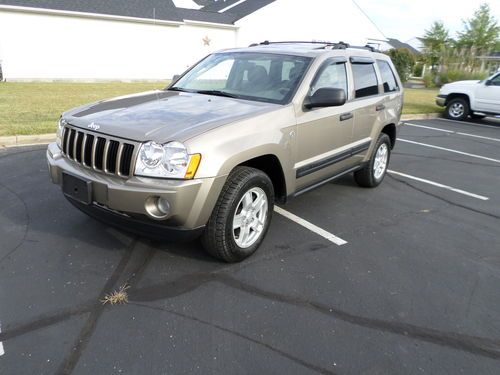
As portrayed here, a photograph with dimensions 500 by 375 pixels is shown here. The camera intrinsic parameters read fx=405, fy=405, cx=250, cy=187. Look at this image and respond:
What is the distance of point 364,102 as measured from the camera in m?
4.86

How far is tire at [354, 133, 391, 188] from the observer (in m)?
5.45

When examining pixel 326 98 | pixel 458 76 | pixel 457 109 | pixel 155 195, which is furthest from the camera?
pixel 458 76

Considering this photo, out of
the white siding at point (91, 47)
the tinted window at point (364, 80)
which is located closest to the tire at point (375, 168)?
the tinted window at point (364, 80)

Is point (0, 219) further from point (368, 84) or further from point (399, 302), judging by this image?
point (368, 84)

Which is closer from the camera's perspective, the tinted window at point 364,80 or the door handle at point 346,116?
the door handle at point 346,116

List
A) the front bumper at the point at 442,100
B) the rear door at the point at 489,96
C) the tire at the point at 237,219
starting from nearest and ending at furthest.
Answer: the tire at the point at 237,219 < the rear door at the point at 489,96 < the front bumper at the point at 442,100

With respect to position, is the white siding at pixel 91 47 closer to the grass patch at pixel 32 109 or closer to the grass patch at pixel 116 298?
the grass patch at pixel 32 109

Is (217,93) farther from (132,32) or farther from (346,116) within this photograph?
(132,32)

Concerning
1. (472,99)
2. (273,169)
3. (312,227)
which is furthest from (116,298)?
(472,99)

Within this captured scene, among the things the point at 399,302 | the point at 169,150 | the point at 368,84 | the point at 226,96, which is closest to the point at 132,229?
the point at 169,150

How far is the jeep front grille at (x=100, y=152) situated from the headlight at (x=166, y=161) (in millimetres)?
92

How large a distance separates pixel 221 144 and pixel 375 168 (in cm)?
332

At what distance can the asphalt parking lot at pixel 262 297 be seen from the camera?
2.43 m

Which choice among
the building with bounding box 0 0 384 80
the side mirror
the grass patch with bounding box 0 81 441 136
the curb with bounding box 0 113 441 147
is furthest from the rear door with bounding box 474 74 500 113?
the building with bounding box 0 0 384 80
